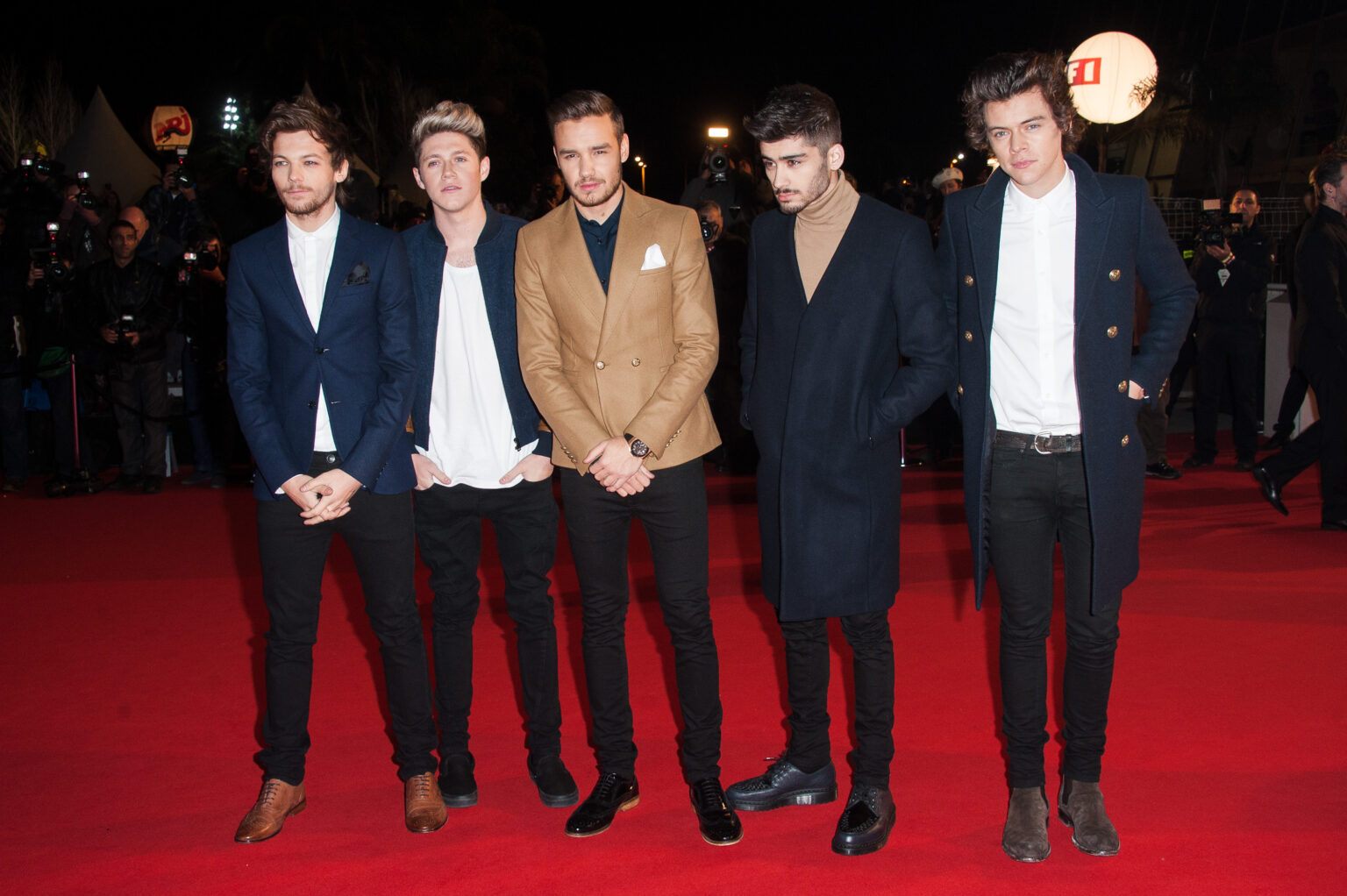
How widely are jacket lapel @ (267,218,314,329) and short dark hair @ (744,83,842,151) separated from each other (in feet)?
4.08

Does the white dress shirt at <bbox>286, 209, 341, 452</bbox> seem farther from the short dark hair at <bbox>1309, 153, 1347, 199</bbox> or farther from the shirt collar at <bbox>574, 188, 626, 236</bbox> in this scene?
the short dark hair at <bbox>1309, 153, 1347, 199</bbox>

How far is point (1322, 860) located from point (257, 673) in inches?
137

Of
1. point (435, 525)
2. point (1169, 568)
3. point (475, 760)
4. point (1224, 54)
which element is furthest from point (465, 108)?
point (1224, 54)

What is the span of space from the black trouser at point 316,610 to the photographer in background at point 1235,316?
6.60 meters

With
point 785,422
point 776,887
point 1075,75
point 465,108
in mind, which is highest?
point 1075,75

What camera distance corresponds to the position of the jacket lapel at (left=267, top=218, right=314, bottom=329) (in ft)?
9.36

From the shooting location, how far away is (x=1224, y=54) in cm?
1831

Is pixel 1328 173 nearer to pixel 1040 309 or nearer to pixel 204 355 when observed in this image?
pixel 1040 309

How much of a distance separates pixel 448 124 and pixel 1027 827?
2384 mm

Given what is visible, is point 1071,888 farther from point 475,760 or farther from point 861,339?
point 475,760

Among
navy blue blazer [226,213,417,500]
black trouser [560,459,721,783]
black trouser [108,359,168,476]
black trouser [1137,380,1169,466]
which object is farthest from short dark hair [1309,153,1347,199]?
black trouser [108,359,168,476]

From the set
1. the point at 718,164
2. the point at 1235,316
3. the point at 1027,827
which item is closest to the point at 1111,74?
the point at 1235,316

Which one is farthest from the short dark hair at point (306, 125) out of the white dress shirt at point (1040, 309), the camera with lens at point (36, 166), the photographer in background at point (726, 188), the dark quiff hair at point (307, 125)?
the camera with lens at point (36, 166)

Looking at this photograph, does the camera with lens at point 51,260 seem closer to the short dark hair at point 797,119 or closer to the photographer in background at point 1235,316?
the short dark hair at point 797,119
